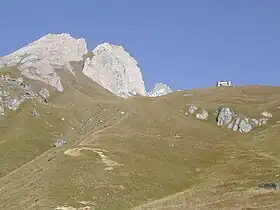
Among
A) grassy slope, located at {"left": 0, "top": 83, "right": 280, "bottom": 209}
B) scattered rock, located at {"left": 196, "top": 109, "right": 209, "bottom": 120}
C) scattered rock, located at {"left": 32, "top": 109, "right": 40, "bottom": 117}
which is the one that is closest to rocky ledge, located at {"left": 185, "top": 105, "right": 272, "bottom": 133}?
scattered rock, located at {"left": 196, "top": 109, "right": 209, "bottom": 120}

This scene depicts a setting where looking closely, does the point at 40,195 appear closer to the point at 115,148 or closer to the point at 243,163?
the point at 115,148

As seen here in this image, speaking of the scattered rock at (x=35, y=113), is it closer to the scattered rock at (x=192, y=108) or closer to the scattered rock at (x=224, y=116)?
the scattered rock at (x=192, y=108)

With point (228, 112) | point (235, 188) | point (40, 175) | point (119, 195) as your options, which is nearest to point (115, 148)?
point (40, 175)

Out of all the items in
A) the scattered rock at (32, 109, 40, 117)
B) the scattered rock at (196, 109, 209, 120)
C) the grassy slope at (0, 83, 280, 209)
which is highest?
the scattered rock at (32, 109, 40, 117)

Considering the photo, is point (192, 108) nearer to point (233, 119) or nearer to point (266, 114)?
point (233, 119)

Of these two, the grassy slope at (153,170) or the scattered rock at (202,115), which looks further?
the scattered rock at (202,115)

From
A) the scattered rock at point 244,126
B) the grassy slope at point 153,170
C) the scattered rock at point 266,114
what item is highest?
the scattered rock at point 266,114

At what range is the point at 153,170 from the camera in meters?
93.1

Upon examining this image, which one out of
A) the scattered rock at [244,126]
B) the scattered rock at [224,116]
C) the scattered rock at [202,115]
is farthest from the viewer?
the scattered rock at [202,115]

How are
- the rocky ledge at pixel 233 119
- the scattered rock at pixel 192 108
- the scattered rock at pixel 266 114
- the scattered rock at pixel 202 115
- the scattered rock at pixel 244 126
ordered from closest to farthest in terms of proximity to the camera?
1. the scattered rock at pixel 244 126
2. the rocky ledge at pixel 233 119
3. the scattered rock at pixel 266 114
4. the scattered rock at pixel 202 115
5. the scattered rock at pixel 192 108

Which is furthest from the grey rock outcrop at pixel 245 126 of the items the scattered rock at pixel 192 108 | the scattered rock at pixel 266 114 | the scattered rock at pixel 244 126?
the scattered rock at pixel 192 108

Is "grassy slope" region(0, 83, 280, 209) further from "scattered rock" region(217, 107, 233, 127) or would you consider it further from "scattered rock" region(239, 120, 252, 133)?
"scattered rock" region(217, 107, 233, 127)

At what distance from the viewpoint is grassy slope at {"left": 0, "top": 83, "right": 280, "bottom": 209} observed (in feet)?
228

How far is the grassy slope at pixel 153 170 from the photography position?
6944cm
